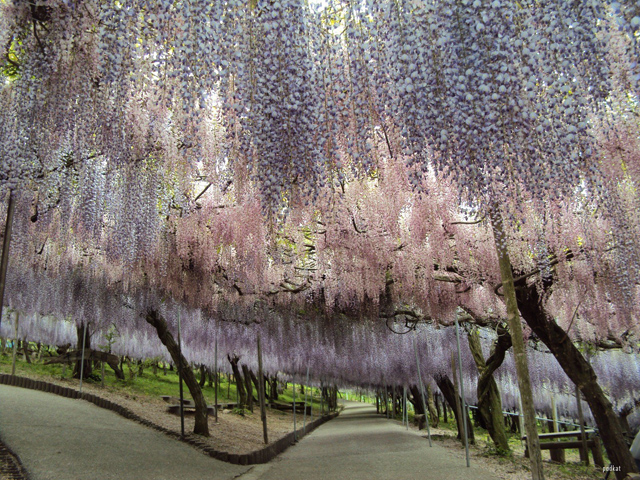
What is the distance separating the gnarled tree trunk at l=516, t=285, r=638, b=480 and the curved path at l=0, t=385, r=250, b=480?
17.4 feet

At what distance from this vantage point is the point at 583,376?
7285 millimetres

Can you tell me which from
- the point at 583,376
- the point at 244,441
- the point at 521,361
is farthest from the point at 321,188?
the point at 244,441

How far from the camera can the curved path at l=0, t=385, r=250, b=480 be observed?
20.7 feet

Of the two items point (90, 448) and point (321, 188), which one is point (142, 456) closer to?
point (90, 448)

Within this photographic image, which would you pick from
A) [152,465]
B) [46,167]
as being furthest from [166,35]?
[152,465]

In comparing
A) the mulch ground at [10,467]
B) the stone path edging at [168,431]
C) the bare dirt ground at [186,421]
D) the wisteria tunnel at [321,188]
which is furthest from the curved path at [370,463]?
the mulch ground at [10,467]

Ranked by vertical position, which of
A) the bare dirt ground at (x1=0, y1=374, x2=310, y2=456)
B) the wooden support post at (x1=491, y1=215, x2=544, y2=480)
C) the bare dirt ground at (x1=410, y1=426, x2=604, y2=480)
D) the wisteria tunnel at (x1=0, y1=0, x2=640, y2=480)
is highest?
the wisteria tunnel at (x1=0, y1=0, x2=640, y2=480)

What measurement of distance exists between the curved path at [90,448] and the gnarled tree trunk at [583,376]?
5.30m

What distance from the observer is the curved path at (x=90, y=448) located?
6.32 m

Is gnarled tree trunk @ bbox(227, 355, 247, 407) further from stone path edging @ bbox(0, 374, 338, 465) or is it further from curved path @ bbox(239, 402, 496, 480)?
curved path @ bbox(239, 402, 496, 480)

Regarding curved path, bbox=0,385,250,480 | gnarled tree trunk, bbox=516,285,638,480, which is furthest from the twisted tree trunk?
curved path, bbox=0,385,250,480

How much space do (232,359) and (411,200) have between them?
52.3ft

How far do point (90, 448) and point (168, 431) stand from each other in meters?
2.95

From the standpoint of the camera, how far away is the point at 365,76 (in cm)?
315
